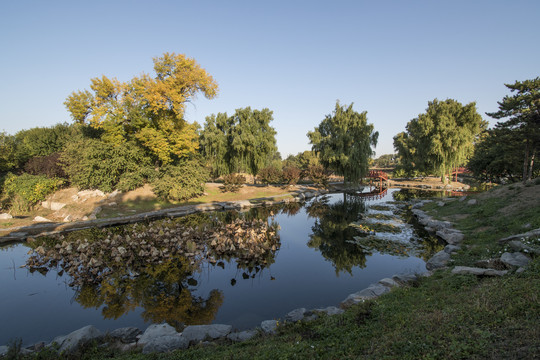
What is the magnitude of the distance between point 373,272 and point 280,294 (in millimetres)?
4102

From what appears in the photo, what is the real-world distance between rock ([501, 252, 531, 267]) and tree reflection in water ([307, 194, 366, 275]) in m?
4.92

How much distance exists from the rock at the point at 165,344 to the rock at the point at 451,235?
39.7 feet

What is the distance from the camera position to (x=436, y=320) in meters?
4.82

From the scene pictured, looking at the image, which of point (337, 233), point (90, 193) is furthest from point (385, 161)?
point (90, 193)

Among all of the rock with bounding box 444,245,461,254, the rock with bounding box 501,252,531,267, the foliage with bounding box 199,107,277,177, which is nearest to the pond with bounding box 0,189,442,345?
the rock with bounding box 444,245,461,254

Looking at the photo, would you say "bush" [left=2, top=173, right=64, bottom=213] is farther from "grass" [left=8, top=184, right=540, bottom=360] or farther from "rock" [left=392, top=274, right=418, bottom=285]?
"rock" [left=392, top=274, right=418, bottom=285]

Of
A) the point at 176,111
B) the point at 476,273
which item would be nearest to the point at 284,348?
the point at 476,273

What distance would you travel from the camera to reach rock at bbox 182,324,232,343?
19.6 ft

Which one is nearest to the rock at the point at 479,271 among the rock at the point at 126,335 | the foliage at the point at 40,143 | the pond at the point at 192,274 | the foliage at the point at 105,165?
the pond at the point at 192,274

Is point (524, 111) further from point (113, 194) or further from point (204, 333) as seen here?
point (113, 194)

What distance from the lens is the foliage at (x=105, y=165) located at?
24562 millimetres

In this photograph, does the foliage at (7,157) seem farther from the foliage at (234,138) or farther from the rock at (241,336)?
the rock at (241,336)

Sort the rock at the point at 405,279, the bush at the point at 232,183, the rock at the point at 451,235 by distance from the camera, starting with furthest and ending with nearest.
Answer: the bush at the point at 232,183, the rock at the point at 451,235, the rock at the point at 405,279

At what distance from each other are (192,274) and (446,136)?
38.2 m
